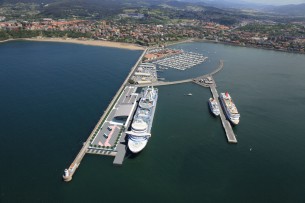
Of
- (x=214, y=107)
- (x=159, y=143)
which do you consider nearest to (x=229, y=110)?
(x=214, y=107)

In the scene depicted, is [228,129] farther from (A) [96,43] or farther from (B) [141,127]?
(A) [96,43]

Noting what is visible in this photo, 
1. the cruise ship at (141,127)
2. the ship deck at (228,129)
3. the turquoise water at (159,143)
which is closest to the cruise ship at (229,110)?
the ship deck at (228,129)

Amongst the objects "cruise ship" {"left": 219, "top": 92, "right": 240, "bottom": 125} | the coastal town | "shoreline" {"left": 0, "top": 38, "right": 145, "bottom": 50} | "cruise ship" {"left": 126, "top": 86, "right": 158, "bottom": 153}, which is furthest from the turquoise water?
the coastal town

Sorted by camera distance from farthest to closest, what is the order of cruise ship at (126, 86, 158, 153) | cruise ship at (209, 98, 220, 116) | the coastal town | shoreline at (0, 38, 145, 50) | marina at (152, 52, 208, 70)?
the coastal town
shoreline at (0, 38, 145, 50)
marina at (152, 52, 208, 70)
cruise ship at (209, 98, 220, 116)
cruise ship at (126, 86, 158, 153)

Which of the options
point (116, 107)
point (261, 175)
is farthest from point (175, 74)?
point (261, 175)

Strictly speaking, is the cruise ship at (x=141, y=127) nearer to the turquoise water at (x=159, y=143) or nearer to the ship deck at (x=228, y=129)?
the turquoise water at (x=159, y=143)

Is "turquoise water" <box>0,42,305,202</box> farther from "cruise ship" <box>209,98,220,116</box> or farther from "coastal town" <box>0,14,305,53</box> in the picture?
"coastal town" <box>0,14,305,53</box>

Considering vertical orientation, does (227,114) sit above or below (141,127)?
below

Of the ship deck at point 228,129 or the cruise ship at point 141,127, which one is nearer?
the cruise ship at point 141,127

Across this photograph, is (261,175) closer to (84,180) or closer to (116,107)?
(84,180)
